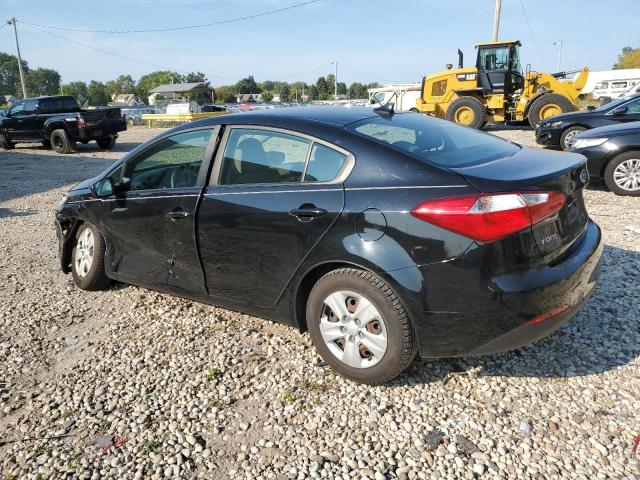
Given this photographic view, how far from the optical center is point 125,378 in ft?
10.5

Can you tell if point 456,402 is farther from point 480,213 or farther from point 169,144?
point 169,144

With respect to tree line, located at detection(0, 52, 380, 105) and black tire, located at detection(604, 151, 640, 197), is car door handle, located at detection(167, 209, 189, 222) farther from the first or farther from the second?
tree line, located at detection(0, 52, 380, 105)

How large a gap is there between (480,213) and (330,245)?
0.83m

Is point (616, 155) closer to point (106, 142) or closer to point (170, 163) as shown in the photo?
point (170, 163)

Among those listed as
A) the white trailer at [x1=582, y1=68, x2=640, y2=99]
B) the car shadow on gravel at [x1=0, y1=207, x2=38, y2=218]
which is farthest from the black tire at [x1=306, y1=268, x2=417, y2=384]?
the white trailer at [x1=582, y1=68, x2=640, y2=99]

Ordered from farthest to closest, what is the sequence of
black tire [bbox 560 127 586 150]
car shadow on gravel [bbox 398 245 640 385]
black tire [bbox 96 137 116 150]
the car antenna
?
1. black tire [bbox 96 137 116 150]
2. black tire [bbox 560 127 586 150]
3. the car antenna
4. car shadow on gravel [bbox 398 245 640 385]

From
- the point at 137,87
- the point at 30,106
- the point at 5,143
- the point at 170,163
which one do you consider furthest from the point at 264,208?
the point at 137,87

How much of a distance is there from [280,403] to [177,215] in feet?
5.01

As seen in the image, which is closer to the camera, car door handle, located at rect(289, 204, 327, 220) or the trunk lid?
the trunk lid

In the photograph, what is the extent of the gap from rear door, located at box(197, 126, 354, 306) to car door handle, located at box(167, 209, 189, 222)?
163mm

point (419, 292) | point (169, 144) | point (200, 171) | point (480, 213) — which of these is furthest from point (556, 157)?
point (169, 144)

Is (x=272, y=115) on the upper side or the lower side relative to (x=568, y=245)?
upper

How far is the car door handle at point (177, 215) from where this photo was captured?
3504 mm

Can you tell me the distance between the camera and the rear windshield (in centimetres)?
290
